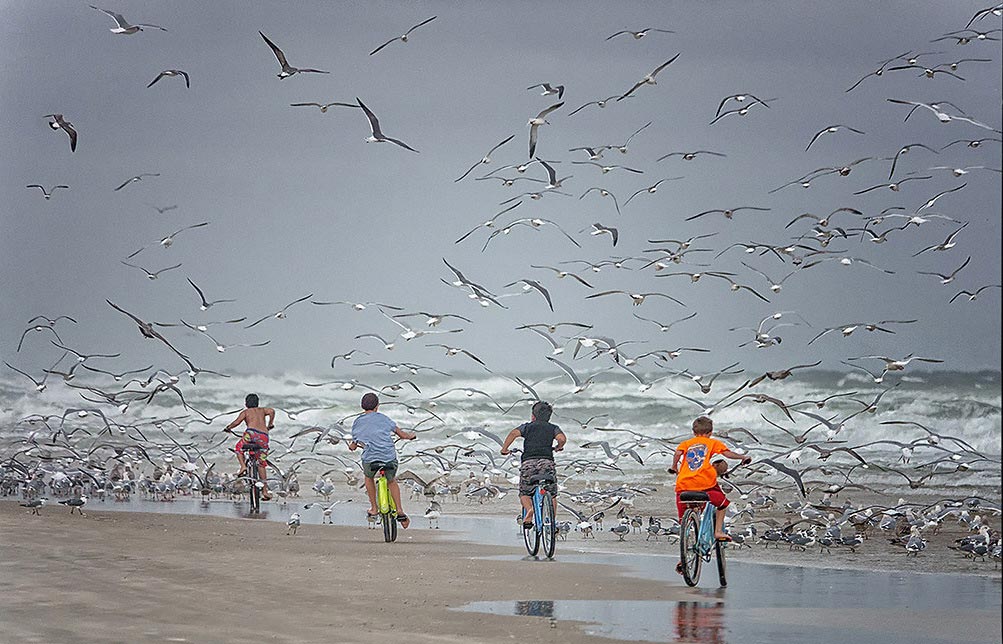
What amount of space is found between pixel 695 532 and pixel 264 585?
8.24 ft

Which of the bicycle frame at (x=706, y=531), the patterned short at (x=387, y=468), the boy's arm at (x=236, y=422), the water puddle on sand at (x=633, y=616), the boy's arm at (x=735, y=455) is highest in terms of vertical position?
the boy's arm at (x=236, y=422)

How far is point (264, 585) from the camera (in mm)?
7664

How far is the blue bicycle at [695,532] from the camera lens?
7.38m

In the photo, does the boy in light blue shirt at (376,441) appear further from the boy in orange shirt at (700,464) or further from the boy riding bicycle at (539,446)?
the boy in orange shirt at (700,464)

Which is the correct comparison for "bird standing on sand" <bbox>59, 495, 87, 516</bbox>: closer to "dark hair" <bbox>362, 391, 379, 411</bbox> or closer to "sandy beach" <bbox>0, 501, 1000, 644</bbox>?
"sandy beach" <bbox>0, 501, 1000, 644</bbox>

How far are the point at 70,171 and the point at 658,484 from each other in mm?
11530

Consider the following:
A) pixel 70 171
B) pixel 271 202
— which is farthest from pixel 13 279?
pixel 271 202

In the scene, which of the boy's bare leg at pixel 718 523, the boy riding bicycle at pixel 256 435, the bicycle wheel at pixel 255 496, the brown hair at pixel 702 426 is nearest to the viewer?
the brown hair at pixel 702 426

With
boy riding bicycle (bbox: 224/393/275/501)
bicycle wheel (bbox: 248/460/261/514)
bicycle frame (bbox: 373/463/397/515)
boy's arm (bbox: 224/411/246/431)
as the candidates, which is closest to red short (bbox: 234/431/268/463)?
boy riding bicycle (bbox: 224/393/275/501)

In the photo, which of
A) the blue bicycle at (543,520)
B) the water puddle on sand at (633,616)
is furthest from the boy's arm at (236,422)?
the water puddle on sand at (633,616)

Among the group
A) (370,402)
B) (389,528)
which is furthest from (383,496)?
(370,402)

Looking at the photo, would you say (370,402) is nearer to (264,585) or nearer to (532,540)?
(532,540)

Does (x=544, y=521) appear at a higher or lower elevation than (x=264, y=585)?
higher

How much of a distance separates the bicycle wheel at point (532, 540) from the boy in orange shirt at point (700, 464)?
167cm
